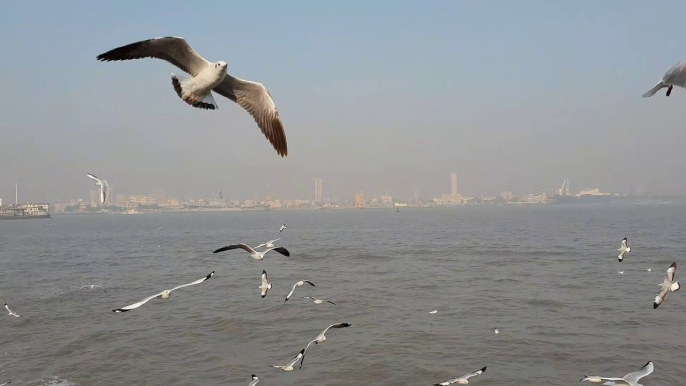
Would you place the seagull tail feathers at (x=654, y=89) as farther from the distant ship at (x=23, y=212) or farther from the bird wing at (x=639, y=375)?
the distant ship at (x=23, y=212)

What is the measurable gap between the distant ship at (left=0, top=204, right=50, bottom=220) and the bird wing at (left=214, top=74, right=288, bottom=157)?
188 metres

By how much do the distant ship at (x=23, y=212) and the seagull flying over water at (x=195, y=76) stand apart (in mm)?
188303

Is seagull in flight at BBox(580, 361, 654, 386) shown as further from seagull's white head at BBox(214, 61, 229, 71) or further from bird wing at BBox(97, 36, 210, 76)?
bird wing at BBox(97, 36, 210, 76)

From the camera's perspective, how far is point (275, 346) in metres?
13.4

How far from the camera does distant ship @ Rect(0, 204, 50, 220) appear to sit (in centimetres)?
16750

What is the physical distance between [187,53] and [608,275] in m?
24.1

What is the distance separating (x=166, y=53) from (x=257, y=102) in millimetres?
1491

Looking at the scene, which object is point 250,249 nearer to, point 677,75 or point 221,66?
point 221,66

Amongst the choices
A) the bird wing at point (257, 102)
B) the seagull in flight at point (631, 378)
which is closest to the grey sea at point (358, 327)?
the seagull in flight at point (631, 378)

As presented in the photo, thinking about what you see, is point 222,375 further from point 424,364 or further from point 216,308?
point 216,308

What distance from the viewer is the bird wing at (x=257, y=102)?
25.2 ft

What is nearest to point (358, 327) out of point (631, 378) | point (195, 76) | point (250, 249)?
point (250, 249)

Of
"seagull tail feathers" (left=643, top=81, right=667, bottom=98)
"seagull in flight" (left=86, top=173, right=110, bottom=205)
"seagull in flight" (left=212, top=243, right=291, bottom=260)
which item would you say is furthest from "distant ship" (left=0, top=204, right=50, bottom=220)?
"seagull tail feathers" (left=643, top=81, right=667, bottom=98)

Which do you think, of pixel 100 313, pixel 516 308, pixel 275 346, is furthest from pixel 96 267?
pixel 516 308
